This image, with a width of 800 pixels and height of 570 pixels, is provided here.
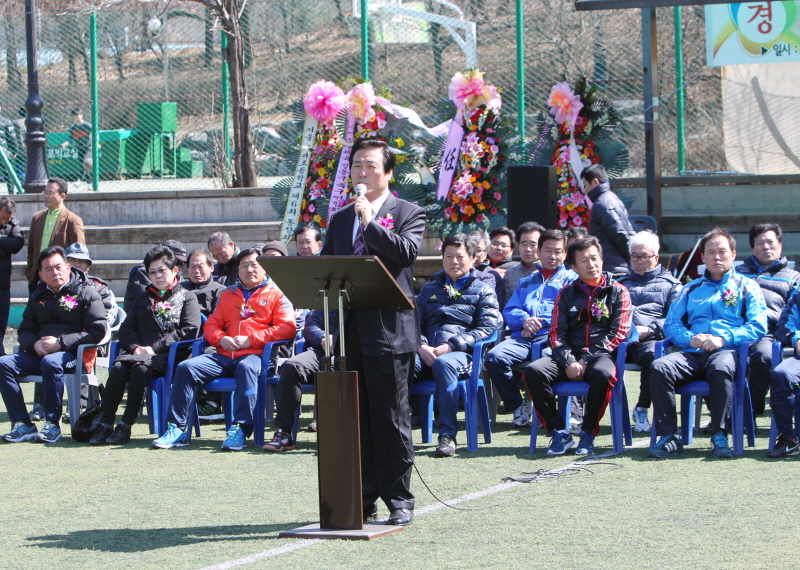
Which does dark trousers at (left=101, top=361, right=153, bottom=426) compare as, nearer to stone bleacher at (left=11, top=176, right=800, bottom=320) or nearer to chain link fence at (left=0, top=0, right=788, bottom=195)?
stone bleacher at (left=11, top=176, right=800, bottom=320)

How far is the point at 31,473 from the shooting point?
6.28 metres

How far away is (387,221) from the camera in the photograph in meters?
4.66

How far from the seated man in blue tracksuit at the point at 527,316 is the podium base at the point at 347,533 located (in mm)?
2571

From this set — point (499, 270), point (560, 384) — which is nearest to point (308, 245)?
point (499, 270)

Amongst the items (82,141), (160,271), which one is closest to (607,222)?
(160,271)

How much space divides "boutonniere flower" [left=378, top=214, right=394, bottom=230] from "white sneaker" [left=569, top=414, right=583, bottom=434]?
288 centimetres

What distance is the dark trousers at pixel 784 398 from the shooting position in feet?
19.9

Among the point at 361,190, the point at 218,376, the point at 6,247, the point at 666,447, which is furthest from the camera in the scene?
the point at 6,247

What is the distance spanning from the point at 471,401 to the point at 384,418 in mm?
2062

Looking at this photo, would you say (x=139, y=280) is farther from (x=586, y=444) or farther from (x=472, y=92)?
(x=586, y=444)

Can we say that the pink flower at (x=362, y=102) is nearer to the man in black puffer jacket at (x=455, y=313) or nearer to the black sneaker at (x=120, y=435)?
the man in black puffer jacket at (x=455, y=313)

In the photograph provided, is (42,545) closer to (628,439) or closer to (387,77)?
(628,439)

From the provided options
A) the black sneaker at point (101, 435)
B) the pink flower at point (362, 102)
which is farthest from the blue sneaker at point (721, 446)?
the pink flower at point (362, 102)

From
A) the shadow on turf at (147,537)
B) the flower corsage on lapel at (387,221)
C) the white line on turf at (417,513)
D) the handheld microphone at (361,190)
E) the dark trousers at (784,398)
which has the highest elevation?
the handheld microphone at (361,190)
